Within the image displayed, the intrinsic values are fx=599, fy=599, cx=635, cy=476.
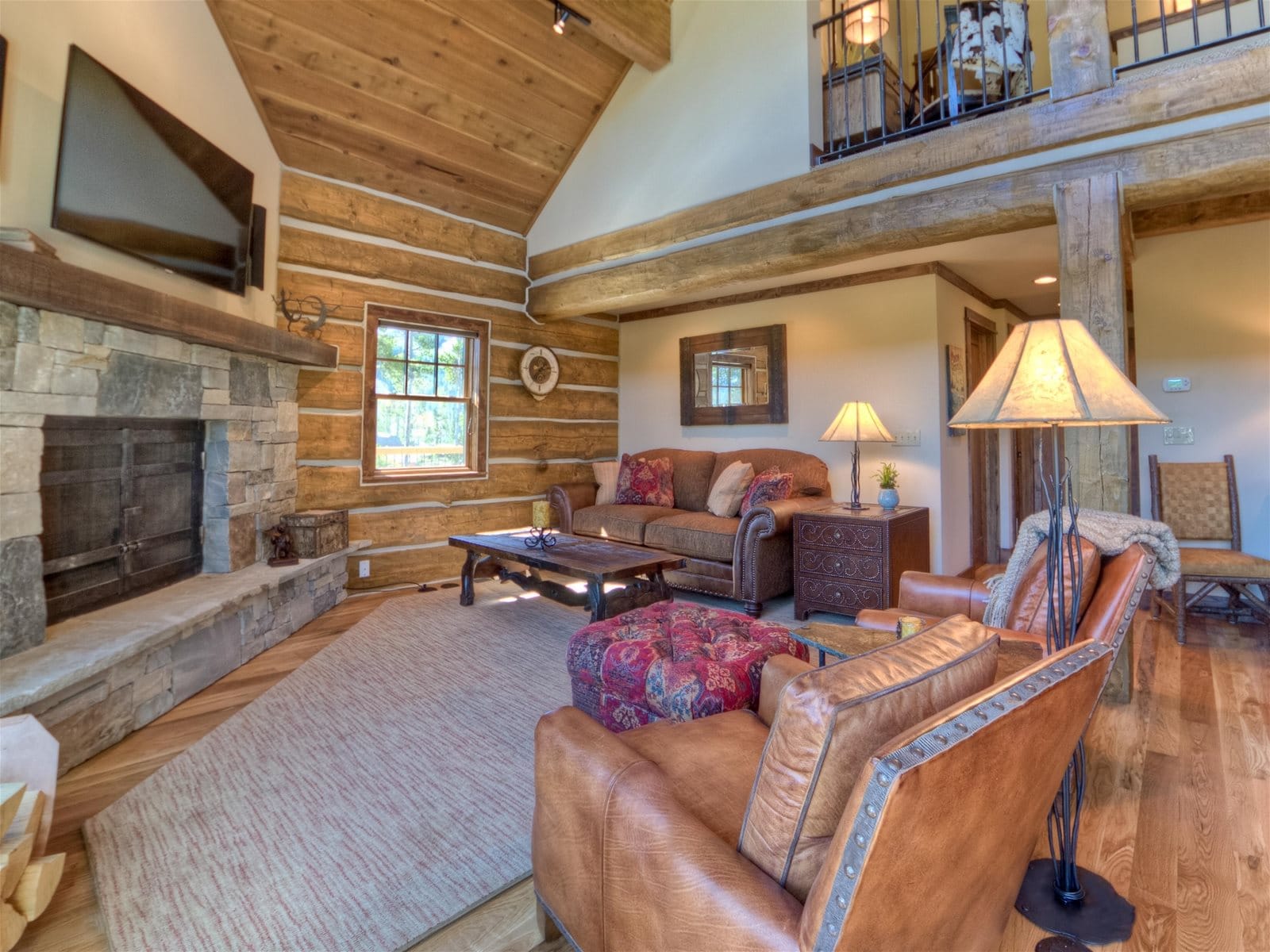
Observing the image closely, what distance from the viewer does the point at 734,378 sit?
531 cm

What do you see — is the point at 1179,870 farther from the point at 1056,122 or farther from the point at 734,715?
the point at 1056,122

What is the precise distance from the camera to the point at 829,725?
0.83 m

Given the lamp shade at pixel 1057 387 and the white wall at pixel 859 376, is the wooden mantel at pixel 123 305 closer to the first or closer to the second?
the lamp shade at pixel 1057 387

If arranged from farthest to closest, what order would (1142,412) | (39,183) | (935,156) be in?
1. (935,156)
2. (39,183)
3. (1142,412)

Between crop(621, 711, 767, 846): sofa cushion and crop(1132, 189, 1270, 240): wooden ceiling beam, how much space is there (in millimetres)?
4138

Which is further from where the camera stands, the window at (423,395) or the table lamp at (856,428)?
the window at (423,395)

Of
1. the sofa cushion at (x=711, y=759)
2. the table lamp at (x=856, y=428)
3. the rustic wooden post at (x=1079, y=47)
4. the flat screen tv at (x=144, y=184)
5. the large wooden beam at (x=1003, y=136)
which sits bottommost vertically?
the sofa cushion at (x=711, y=759)

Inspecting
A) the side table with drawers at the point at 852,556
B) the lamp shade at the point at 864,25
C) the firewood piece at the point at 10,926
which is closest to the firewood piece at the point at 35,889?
the firewood piece at the point at 10,926

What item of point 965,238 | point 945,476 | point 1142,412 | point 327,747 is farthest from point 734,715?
point 945,476

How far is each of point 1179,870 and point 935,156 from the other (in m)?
3.11

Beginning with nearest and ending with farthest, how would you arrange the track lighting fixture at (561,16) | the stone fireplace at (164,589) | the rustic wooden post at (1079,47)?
the stone fireplace at (164,589) < the rustic wooden post at (1079,47) < the track lighting fixture at (561,16)

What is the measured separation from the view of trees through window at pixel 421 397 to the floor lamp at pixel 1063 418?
4.17 m

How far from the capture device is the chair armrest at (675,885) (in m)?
0.82

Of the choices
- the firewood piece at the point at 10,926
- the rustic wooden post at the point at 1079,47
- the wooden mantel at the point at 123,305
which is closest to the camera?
the firewood piece at the point at 10,926
